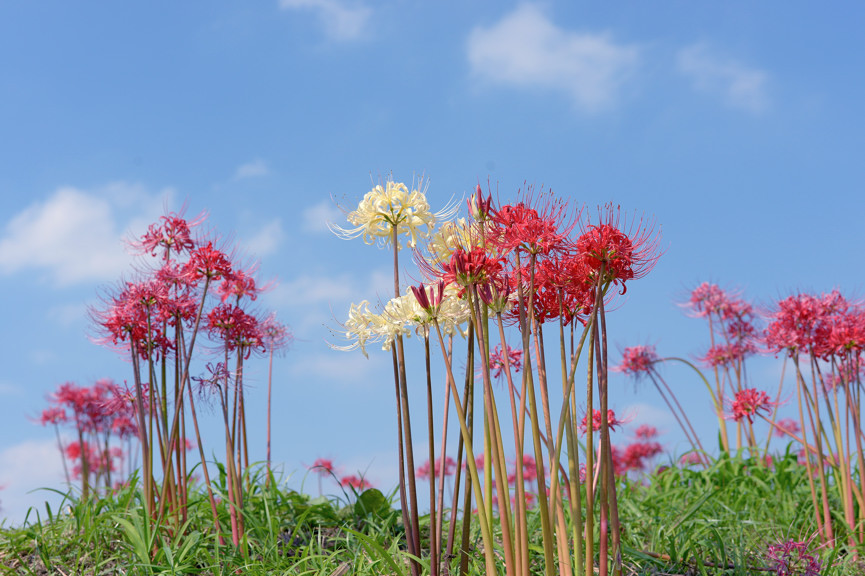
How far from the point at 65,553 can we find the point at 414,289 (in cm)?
340

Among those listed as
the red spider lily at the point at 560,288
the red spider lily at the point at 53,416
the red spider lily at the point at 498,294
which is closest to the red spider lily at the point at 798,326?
the red spider lily at the point at 560,288

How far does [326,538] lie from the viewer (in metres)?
4.89

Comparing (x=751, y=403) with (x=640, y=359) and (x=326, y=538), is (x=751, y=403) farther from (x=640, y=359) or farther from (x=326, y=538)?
(x=326, y=538)

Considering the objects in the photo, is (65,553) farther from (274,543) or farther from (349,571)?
(349,571)

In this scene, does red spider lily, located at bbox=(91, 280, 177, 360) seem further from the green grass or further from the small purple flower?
the small purple flower

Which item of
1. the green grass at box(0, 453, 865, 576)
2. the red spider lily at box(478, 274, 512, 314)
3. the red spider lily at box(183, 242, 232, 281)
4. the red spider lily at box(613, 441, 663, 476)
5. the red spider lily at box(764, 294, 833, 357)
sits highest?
the red spider lily at box(183, 242, 232, 281)

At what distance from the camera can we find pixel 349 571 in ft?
13.3

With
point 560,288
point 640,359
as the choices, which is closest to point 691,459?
point 640,359

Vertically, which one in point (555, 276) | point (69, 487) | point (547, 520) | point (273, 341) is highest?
point (273, 341)

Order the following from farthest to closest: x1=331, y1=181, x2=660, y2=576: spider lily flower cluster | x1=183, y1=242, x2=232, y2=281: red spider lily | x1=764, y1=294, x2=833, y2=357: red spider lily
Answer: x1=764, y1=294, x2=833, y2=357: red spider lily
x1=183, y1=242, x2=232, y2=281: red spider lily
x1=331, y1=181, x2=660, y2=576: spider lily flower cluster

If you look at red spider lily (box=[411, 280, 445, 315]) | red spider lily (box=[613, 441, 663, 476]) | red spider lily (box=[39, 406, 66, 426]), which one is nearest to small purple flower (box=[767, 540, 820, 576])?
red spider lily (box=[411, 280, 445, 315])

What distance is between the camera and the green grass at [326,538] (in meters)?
4.14

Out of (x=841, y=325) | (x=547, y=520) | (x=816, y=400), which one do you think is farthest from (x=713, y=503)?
(x=547, y=520)

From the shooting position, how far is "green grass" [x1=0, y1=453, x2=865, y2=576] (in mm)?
4141
